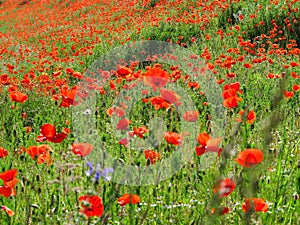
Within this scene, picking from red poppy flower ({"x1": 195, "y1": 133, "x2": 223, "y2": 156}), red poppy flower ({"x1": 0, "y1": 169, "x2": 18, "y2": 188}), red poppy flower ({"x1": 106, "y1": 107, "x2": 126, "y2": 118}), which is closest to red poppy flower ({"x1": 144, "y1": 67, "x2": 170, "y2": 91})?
red poppy flower ({"x1": 106, "y1": 107, "x2": 126, "y2": 118})

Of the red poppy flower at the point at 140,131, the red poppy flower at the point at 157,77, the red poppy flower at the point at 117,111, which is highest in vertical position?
the red poppy flower at the point at 157,77

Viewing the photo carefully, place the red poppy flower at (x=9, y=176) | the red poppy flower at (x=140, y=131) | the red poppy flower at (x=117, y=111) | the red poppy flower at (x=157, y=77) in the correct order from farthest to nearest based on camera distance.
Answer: the red poppy flower at (x=117, y=111)
the red poppy flower at (x=157, y=77)
the red poppy flower at (x=140, y=131)
the red poppy flower at (x=9, y=176)

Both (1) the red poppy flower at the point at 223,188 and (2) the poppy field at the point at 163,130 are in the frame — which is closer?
(1) the red poppy flower at the point at 223,188

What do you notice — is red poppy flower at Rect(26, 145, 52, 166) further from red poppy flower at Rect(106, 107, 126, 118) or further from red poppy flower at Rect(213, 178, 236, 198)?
red poppy flower at Rect(213, 178, 236, 198)

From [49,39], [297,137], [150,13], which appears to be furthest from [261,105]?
[49,39]

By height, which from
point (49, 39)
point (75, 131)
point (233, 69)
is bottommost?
point (75, 131)

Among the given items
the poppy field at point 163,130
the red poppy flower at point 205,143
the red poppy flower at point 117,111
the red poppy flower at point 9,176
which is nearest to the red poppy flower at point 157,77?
the poppy field at point 163,130

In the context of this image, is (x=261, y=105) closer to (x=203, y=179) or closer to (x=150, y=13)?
(x=203, y=179)

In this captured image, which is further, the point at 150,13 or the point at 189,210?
the point at 150,13

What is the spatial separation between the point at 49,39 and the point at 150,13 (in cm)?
307

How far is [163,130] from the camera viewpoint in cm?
287

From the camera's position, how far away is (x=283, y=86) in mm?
737

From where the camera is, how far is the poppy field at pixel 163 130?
1.44m

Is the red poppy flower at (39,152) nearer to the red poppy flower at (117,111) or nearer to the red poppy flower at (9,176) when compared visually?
the red poppy flower at (9,176)
